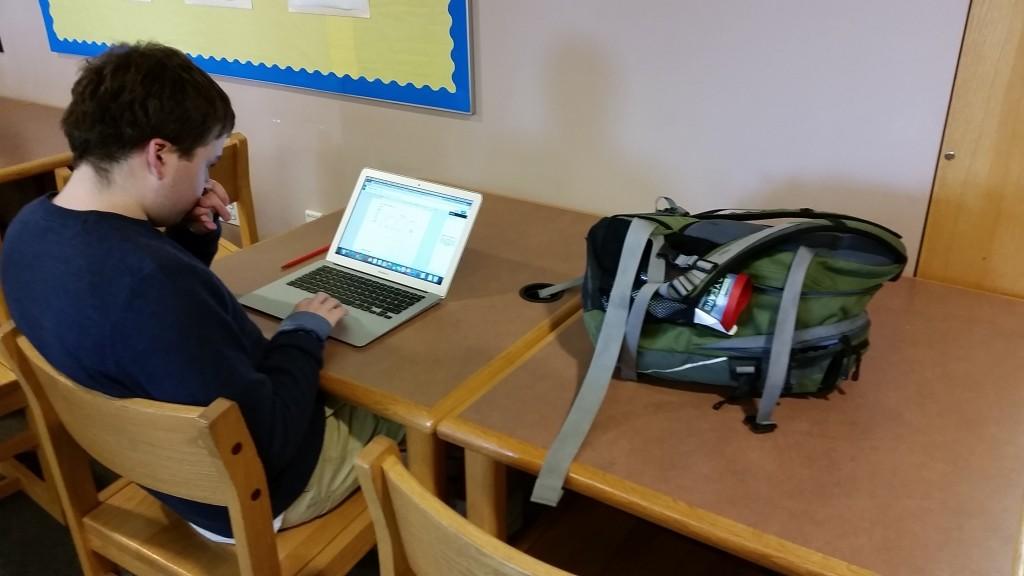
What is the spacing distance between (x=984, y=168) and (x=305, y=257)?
1.19m

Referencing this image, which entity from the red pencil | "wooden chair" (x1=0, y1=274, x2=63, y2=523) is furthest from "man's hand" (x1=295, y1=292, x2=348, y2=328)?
"wooden chair" (x1=0, y1=274, x2=63, y2=523)

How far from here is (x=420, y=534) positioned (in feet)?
2.61

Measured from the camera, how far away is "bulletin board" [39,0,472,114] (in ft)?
5.75

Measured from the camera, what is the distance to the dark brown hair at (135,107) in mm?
1019

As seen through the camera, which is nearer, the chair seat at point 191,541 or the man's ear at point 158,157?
the man's ear at point 158,157

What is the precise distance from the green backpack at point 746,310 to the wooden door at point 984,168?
1.16 ft

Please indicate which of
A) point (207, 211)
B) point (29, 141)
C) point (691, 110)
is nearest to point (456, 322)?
point (207, 211)

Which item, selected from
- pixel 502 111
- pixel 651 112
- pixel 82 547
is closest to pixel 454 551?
pixel 82 547

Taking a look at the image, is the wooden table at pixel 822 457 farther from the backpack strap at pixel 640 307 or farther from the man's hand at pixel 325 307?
the man's hand at pixel 325 307

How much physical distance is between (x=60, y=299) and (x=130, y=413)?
20 centimetres

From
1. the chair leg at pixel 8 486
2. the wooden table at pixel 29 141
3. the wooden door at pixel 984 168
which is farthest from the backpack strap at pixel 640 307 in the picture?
the chair leg at pixel 8 486

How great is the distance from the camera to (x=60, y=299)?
3.28ft

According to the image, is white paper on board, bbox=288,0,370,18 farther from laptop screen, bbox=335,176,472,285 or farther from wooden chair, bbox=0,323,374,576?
wooden chair, bbox=0,323,374,576

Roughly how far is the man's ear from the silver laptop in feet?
1.05
